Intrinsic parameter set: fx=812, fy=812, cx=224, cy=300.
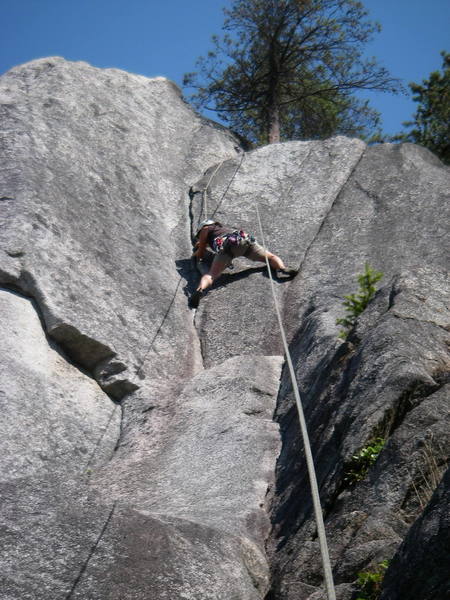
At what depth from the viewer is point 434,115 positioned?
18297mm

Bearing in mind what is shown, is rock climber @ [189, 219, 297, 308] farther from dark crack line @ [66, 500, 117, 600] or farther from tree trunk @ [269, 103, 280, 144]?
tree trunk @ [269, 103, 280, 144]

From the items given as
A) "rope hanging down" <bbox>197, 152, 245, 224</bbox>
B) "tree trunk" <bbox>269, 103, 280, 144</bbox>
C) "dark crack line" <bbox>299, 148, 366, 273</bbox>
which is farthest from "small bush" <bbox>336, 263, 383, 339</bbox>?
"tree trunk" <bbox>269, 103, 280, 144</bbox>

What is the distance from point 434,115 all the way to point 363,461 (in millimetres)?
14070

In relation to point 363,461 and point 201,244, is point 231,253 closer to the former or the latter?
point 201,244

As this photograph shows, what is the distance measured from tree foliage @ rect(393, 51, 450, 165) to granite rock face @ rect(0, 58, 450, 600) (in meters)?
4.00

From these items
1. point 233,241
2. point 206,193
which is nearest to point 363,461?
point 233,241

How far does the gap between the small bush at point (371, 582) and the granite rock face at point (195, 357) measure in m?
0.07

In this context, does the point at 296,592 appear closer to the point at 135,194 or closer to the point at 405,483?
the point at 405,483

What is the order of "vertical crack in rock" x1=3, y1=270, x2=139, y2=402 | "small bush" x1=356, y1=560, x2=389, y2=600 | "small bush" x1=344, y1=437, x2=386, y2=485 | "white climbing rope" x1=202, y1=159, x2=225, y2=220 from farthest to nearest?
"white climbing rope" x1=202, y1=159, x2=225, y2=220
"vertical crack in rock" x1=3, y1=270, x2=139, y2=402
"small bush" x1=344, y1=437, x2=386, y2=485
"small bush" x1=356, y1=560, x2=389, y2=600

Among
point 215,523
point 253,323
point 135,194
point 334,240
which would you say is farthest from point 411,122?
point 215,523

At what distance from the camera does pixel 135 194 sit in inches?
495

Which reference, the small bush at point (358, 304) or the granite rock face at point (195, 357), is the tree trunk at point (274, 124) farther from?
the small bush at point (358, 304)

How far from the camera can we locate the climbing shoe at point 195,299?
447 inches

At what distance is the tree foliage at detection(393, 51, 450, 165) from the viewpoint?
→ 18000mm
